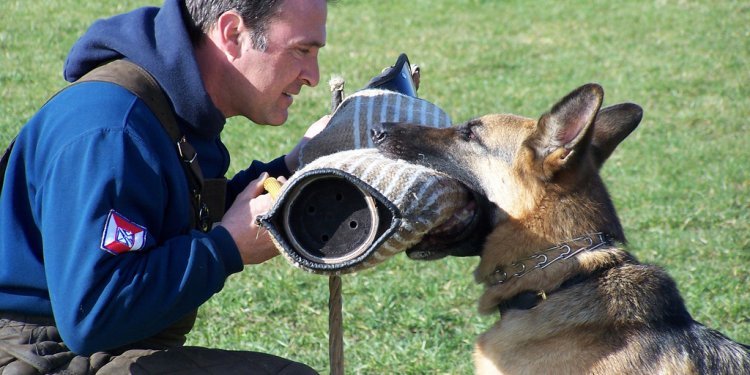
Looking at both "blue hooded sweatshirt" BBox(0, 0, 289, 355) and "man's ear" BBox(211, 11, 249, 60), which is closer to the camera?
"blue hooded sweatshirt" BBox(0, 0, 289, 355)

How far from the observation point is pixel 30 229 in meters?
3.02

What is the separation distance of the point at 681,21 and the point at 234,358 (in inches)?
494

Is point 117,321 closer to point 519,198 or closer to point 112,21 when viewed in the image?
point 112,21

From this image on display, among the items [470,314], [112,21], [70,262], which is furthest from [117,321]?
[470,314]

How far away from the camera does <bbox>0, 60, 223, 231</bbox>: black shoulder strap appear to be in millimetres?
3025

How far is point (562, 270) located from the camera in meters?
3.37

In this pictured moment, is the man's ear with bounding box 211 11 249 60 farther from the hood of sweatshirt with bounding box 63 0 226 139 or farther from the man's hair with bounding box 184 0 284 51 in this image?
the hood of sweatshirt with bounding box 63 0 226 139

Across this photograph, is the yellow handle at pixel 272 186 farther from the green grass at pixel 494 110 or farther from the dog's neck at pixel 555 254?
the green grass at pixel 494 110

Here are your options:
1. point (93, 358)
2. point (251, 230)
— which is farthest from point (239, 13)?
point (93, 358)

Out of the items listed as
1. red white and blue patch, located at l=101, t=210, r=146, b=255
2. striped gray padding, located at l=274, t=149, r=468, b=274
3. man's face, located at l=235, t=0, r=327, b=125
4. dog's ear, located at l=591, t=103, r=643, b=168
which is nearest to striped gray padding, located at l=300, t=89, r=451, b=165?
man's face, located at l=235, t=0, r=327, b=125

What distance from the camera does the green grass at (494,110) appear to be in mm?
5227

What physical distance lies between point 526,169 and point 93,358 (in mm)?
1695

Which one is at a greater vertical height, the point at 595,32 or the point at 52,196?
the point at 595,32

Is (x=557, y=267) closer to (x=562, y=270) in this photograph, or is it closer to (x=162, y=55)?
(x=562, y=270)
